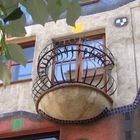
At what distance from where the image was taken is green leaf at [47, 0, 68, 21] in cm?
190

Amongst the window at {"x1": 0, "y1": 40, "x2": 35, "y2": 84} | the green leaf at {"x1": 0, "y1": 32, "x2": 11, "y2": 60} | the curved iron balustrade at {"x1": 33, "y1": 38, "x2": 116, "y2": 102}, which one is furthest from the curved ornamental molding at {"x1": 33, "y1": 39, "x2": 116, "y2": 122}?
the green leaf at {"x1": 0, "y1": 32, "x2": 11, "y2": 60}

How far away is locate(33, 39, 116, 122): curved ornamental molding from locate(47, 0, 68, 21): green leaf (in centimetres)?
670

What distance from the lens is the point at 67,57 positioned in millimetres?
10391

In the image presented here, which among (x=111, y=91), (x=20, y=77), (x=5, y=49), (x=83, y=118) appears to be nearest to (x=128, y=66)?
(x=111, y=91)

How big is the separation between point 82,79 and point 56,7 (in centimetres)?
787

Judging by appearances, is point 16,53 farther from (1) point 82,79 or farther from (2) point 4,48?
(1) point 82,79

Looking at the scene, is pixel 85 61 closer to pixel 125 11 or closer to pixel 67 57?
pixel 67 57

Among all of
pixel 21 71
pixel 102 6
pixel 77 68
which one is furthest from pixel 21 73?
pixel 102 6

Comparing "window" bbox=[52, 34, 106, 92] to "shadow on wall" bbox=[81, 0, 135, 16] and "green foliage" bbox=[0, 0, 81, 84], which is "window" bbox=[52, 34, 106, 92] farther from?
"green foliage" bbox=[0, 0, 81, 84]

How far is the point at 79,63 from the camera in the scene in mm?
10133

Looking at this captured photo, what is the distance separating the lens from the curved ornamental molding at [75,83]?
863cm

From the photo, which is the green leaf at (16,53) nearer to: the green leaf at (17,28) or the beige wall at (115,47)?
the green leaf at (17,28)

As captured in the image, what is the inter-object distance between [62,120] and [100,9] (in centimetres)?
348

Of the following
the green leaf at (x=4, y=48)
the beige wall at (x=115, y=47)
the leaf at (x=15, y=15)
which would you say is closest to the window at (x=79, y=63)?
the beige wall at (x=115, y=47)
